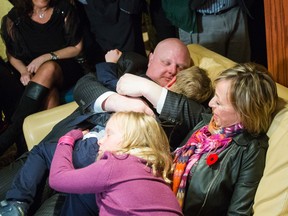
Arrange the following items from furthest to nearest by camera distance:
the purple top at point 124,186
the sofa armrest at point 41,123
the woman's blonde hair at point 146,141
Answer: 1. the sofa armrest at point 41,123
2. the woman's blonde hair at point 146,141
3. the purple top at point 124,186

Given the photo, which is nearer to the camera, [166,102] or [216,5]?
[166,102]

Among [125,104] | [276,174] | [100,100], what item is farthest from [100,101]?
[276,174]

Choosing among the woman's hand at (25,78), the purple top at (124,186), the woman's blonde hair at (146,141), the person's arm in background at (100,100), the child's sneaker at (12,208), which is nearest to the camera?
the purple top at (124,186)

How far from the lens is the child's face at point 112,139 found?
4.23ft

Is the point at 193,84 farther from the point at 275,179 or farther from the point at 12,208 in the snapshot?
the point at 12,208

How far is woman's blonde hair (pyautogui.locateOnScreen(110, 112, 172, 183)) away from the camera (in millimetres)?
1255

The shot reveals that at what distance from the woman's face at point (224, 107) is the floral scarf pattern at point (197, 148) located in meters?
0.02

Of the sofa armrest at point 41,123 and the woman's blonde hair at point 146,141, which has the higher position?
the woman's blonde hair at point 146,141

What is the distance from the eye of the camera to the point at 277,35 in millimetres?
1353

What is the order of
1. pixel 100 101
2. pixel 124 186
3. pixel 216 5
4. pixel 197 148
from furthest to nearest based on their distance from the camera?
pixel 216 5, pixel 100 101, pixel 197 148, pixel 124 186

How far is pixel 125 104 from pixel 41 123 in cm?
57

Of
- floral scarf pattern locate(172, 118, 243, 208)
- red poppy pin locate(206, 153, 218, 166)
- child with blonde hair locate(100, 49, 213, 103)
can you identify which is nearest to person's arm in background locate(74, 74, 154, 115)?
child with blonde hair locate(100, 49, 213, 103)

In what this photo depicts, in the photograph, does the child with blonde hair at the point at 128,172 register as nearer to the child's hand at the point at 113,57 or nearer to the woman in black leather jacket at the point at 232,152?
the woman in black leather jacket at the point at 232,152

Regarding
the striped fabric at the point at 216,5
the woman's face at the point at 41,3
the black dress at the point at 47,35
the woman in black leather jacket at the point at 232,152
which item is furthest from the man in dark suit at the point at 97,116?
the woman's face at the point at 41,3
